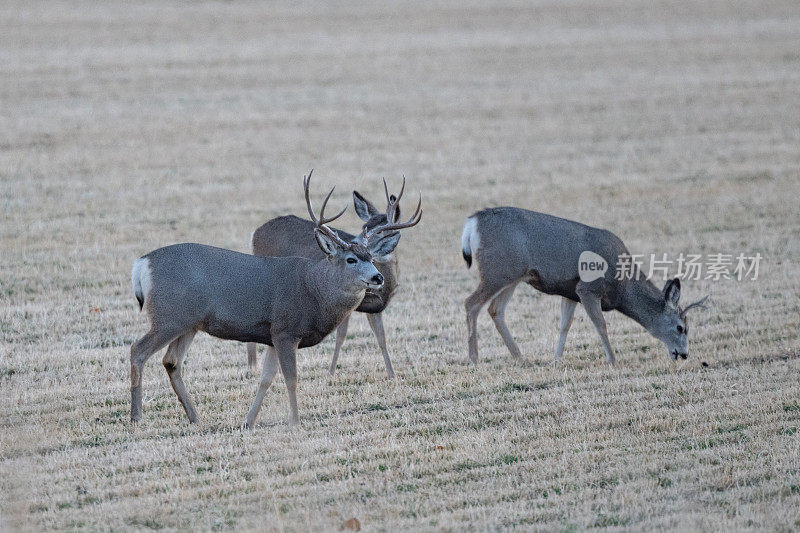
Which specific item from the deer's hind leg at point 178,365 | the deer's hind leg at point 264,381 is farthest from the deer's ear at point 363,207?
the deer's hind leg at point 178,365

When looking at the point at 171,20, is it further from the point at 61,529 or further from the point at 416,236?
the point at 61,529

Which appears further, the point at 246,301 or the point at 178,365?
the point at 178,365

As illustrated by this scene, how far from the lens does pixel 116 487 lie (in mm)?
7617

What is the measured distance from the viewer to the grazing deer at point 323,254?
10.8 metres

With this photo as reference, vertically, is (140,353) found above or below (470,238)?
below

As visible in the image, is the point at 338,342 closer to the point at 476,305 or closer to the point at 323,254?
the point at 323,254

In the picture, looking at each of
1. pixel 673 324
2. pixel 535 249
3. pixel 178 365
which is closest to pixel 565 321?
pixel 535 249

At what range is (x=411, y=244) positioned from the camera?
16547 mm

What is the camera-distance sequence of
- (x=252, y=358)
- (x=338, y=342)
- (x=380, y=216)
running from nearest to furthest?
1. (x=252, y=358)
2. (x=338, y=342)
3. (x=380, y=216)

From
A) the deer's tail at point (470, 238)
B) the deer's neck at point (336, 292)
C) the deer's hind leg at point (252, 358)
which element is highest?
the deer's tail at point (470, 238)

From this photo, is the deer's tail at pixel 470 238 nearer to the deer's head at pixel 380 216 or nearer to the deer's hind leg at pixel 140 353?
the deer's head at pixel 380 216

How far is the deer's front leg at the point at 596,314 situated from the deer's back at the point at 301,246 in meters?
1.94

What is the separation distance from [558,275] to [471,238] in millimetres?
941

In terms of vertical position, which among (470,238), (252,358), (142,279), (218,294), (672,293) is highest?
(470,238)
